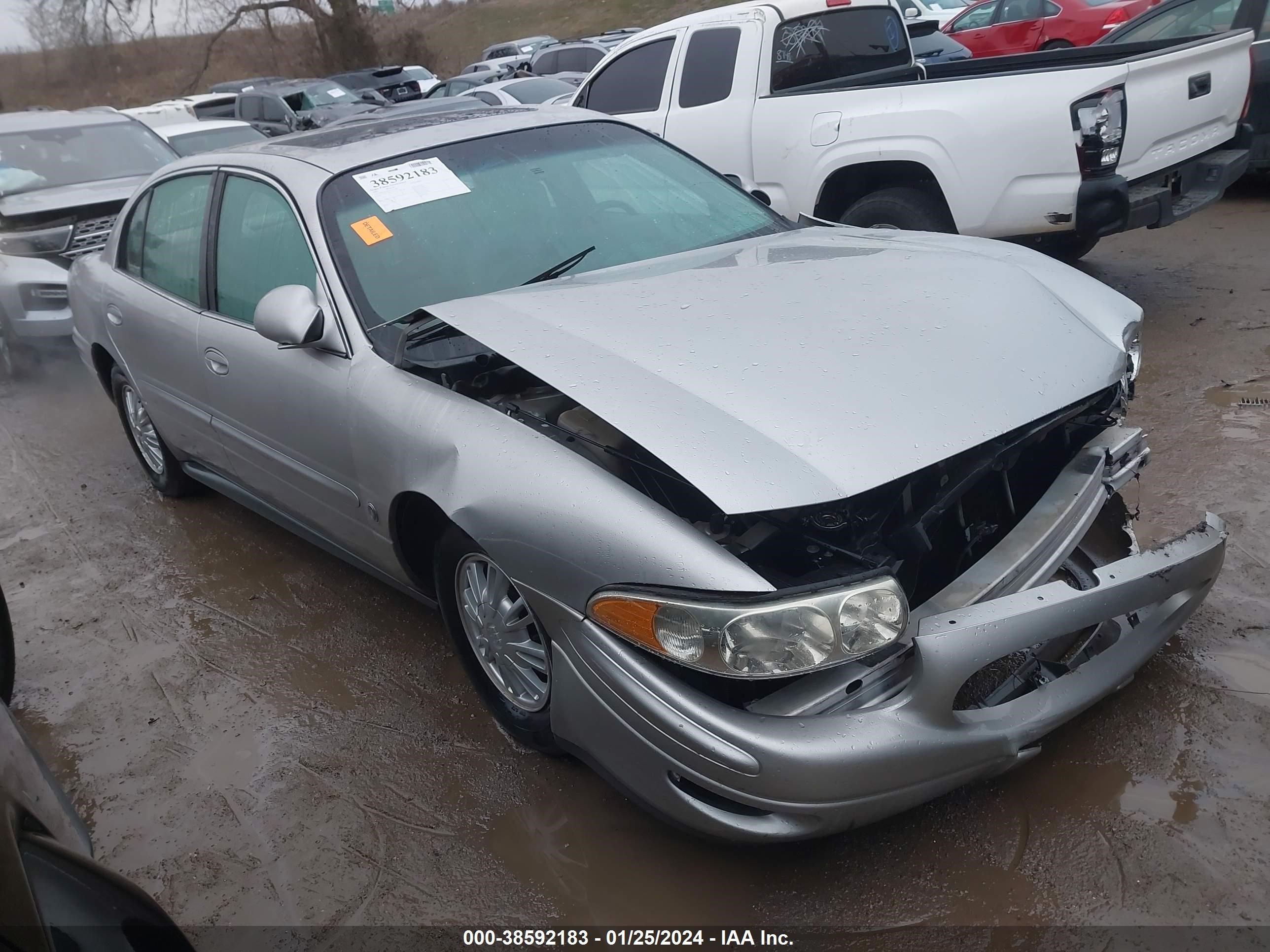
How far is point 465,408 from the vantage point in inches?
106

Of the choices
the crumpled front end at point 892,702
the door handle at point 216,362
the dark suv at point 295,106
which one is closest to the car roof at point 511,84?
the dark suv at point 295,106

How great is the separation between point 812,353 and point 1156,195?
141 inches

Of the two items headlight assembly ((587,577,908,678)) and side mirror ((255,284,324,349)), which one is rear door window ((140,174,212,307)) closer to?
side mirror ((255,284,324,349))

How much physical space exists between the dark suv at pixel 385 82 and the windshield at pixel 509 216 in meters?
18.1

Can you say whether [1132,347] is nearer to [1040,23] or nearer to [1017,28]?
[1040,23]

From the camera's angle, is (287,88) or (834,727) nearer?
(834,727)

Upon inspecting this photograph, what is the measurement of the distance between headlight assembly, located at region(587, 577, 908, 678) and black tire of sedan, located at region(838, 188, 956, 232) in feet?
12.3

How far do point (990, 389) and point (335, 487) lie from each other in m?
1.98

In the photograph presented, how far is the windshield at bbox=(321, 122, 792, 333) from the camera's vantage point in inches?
125

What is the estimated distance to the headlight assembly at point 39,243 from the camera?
7.08m

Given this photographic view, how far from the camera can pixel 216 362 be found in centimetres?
368

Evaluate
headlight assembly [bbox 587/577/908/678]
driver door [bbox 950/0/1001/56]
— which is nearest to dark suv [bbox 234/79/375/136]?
driver door [bbox 950/0/1001/56]

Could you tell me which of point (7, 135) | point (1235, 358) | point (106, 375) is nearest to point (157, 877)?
point (106, 375)

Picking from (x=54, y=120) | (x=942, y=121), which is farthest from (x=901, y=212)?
(x=54, y=120)
